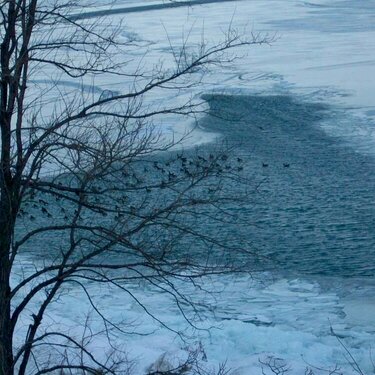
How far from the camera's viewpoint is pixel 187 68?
15.7 ft

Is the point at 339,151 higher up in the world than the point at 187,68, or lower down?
lower down

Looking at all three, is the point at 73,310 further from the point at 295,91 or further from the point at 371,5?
the point at 371,5

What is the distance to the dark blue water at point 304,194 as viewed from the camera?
26.3 feet

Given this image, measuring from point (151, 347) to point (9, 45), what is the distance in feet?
9.04

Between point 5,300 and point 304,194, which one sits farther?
point 304,194

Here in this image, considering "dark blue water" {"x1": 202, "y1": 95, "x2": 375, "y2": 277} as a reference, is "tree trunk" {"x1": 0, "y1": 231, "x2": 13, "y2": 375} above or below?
above

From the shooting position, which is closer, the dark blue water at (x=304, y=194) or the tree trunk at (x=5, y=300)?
the tree trunk at (x=5, y=300)

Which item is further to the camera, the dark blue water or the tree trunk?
the dark blue water

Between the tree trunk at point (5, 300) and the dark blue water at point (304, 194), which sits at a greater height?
the tree trunk at point (5, 300)

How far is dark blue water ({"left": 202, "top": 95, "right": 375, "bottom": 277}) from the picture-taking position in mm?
8008

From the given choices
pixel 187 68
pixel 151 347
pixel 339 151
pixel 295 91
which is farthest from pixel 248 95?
pixel 187 68

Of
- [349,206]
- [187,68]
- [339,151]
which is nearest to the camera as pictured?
[187,68]

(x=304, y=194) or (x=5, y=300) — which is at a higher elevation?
(x=5, y=300)

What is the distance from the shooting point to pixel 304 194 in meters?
9.80
